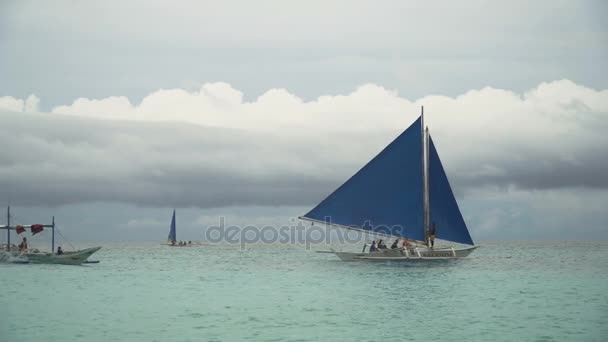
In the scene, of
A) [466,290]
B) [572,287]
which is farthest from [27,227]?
[572,287]

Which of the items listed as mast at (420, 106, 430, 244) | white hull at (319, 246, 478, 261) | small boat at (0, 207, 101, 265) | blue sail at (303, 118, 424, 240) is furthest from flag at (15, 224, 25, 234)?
mast at (420, 106, 430, 244)

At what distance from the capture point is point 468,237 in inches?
2064

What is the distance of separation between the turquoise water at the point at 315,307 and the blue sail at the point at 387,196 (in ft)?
13.0

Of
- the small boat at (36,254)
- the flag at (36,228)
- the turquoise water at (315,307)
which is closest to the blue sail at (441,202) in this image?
the turquoise water at (315,307)

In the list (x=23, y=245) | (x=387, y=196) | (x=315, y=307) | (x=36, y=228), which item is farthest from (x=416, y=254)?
(x=23, y=245)

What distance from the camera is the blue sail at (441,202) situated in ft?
170

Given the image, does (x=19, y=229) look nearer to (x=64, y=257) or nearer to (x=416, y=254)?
(x=64, y=257)

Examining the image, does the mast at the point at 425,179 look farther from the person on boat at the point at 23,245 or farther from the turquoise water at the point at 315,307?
the person on boat at the point at 23,245

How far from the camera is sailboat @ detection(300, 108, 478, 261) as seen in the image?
51.2 m

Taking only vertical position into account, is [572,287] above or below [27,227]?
below

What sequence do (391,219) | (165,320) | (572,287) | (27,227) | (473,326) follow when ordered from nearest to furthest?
(473,326), (165,320), (572,287), (391,219), (27,227)

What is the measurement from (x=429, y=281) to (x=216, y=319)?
64.6 feet

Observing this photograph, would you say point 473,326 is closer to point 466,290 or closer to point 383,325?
point 383,325

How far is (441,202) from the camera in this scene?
51781 mm
